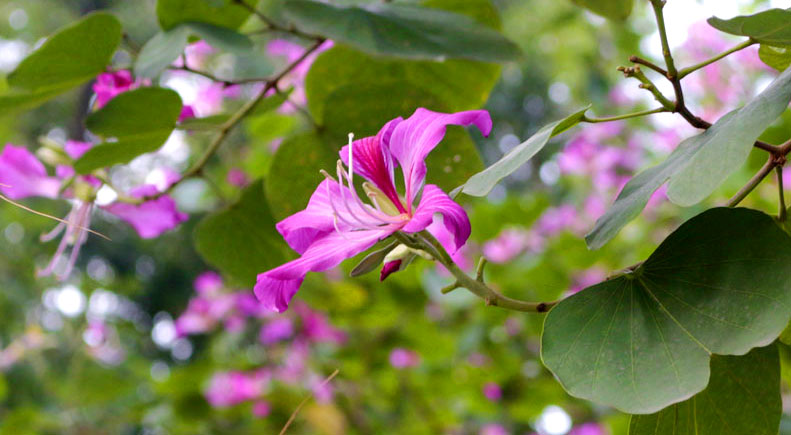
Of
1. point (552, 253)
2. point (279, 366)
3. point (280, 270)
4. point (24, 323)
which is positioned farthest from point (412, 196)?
point (24, 323)

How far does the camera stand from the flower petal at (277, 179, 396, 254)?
422 millimetres

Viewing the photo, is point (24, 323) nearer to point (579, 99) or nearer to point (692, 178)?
point (579, 99)

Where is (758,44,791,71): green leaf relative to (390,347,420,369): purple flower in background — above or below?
above

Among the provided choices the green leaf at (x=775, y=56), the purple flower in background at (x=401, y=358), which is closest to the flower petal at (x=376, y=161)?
the green leaf at (x=775, y=56)

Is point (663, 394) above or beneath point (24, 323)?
above

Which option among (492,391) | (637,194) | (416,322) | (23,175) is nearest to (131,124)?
(23,175)

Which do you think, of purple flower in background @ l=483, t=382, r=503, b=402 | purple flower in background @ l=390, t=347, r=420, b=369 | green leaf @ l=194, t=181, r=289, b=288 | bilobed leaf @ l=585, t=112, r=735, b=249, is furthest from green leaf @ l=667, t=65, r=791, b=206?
purple flower in background @ l=390, t=347, r=420, b=369

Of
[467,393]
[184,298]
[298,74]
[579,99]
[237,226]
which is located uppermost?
[237,226]

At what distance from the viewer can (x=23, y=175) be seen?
0.78m

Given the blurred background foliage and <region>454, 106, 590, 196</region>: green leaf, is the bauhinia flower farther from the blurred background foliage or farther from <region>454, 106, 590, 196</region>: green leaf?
the blurred background foliage

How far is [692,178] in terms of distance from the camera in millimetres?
370

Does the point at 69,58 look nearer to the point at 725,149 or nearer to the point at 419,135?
the point at 419,135

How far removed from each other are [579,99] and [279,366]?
202 cm

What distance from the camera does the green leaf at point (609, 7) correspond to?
0.73m
